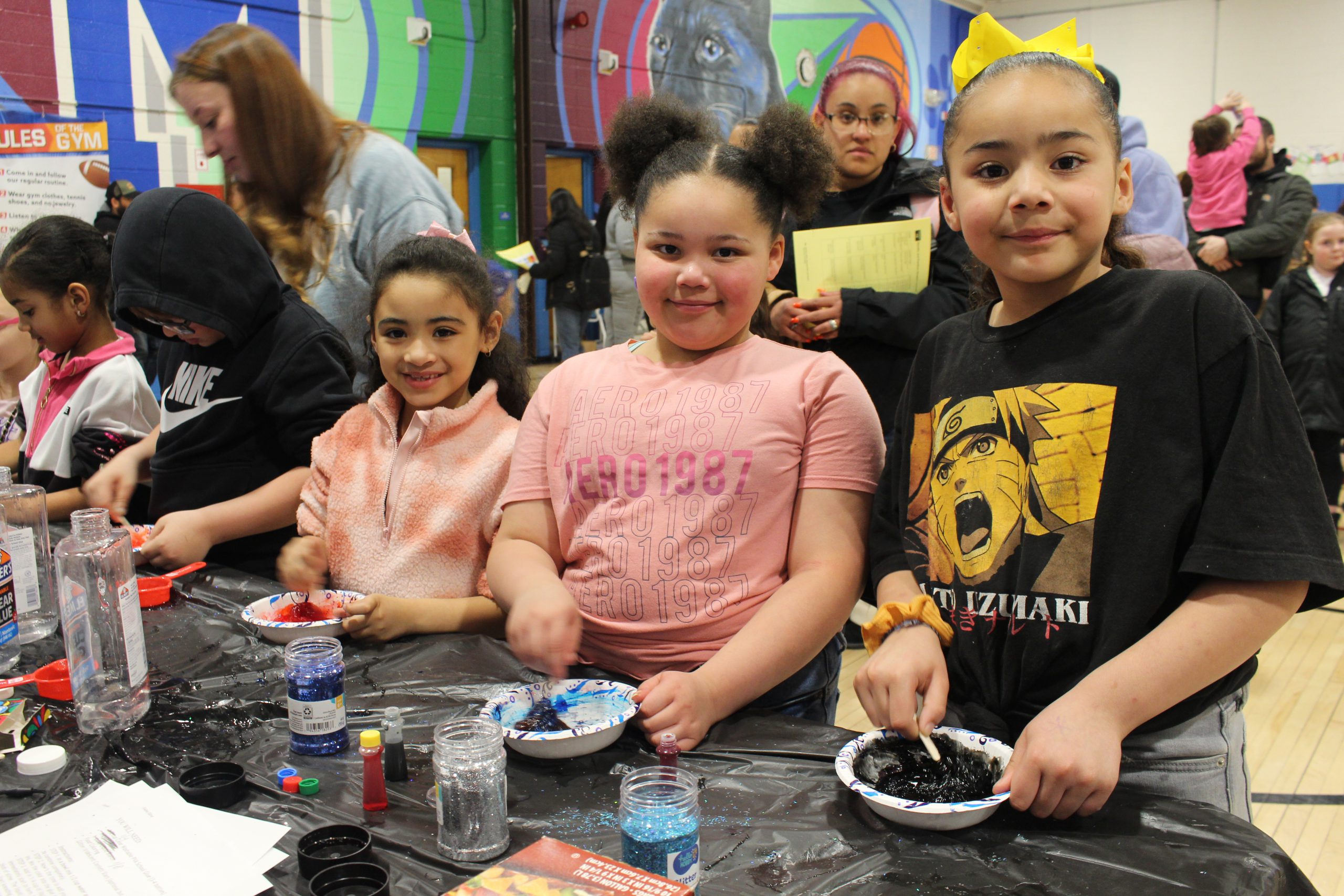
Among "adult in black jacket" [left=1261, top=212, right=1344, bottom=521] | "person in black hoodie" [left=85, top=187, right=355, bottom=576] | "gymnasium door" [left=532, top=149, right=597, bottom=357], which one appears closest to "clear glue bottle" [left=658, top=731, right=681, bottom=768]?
"person in black hoodie" [left=85, top=187, right=355, bottom=576]

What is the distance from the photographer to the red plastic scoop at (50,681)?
133cm

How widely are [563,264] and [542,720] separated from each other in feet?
23.2

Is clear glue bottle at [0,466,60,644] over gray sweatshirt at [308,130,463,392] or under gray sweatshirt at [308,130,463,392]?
under

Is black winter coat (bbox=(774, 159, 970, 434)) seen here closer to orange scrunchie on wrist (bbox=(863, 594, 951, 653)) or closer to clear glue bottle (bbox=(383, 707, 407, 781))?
orange scrunchie on wrist (bbox=(863, 594, 951, 653))

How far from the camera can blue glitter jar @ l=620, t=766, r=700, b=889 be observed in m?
0.81

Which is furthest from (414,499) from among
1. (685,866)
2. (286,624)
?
(685,866)

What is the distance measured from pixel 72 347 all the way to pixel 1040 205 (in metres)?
2.77

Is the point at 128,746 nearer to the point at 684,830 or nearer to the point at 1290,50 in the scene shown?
the point at 684,830

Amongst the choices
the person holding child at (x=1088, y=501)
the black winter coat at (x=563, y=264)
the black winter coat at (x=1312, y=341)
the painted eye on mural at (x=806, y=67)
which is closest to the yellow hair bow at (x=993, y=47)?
the person holding child at (x=1088, y=501)

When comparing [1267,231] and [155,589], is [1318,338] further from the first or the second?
[155,589]

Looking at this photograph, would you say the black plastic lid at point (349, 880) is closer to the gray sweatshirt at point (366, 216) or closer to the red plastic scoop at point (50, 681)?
the red plastic scoop at point (50, 681)

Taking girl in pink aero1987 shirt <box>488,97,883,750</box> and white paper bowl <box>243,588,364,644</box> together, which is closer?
girl in pink aero1987 shirt <box>488,97,883,750</box>

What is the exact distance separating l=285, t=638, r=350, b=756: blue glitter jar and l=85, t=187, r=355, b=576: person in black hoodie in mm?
930

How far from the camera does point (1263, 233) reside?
511cm
